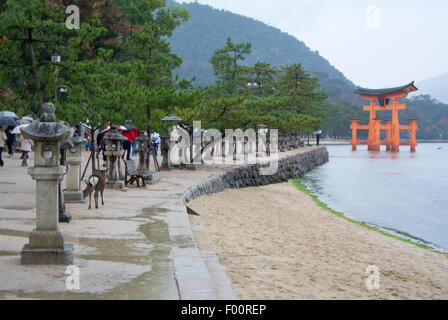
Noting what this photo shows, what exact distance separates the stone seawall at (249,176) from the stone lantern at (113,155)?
206 centimetres

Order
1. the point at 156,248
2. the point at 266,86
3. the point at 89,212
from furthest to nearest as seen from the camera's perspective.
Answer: the point at 266,86 → the point at 89,212 → the point at 156,248

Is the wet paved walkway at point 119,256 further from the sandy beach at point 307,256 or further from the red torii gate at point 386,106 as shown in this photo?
the red torii gate at point 386,106

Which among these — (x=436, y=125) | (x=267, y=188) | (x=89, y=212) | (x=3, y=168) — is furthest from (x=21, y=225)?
(x=436, y=125)

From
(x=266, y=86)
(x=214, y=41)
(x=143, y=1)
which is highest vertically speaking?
(x=214, y=41)

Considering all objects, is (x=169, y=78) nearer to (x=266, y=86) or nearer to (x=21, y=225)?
(x=21, y=225)

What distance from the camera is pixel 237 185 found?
22.3 m

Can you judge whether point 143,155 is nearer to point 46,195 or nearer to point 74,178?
point 74,178

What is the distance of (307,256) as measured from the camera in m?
8.98

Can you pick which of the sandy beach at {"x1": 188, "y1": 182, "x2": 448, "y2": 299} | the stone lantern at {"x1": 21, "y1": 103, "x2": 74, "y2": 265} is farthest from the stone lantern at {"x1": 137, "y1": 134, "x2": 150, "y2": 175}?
the stone lantern at {"x1": 21, "y1": 103, "x2": 74, "y2": 265}

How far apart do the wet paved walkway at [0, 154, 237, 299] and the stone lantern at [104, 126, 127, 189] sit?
2331 millimetres

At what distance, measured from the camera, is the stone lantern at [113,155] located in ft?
45.2

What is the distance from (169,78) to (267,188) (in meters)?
7.24

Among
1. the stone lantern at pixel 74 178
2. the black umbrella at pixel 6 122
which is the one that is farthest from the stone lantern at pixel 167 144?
the stone lantern at pixel 74 178
